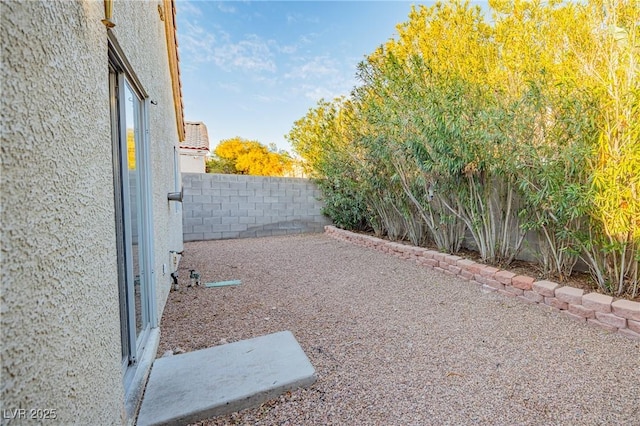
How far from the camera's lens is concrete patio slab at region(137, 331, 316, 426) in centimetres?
201

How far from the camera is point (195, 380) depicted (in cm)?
231

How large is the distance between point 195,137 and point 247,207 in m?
6.88

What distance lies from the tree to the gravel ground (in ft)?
59.5

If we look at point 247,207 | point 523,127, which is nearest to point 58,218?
point 523,127

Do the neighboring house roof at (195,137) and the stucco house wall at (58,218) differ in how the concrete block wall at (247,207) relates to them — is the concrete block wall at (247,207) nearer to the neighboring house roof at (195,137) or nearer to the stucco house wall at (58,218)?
the neighboring house roof at (195,137)

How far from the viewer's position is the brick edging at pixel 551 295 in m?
3.20

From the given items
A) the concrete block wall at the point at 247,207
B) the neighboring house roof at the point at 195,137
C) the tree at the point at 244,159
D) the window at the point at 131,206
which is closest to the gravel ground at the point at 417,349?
the window at the point at 131,206

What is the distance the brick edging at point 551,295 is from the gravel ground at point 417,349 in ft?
0.47

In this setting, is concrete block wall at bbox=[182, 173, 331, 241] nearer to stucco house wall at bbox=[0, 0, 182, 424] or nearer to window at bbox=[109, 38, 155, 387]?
window at bbox=[109, 38, 155, 387]

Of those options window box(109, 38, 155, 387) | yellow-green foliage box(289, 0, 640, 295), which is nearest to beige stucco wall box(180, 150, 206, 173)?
yellow-green foliage box(289, 0, 640, 295)

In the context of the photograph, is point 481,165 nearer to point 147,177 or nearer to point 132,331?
point 147,177

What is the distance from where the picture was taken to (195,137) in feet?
49.9

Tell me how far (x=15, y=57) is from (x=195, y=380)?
2.26 m

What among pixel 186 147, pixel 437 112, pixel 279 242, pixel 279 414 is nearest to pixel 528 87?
pixel 437 112
